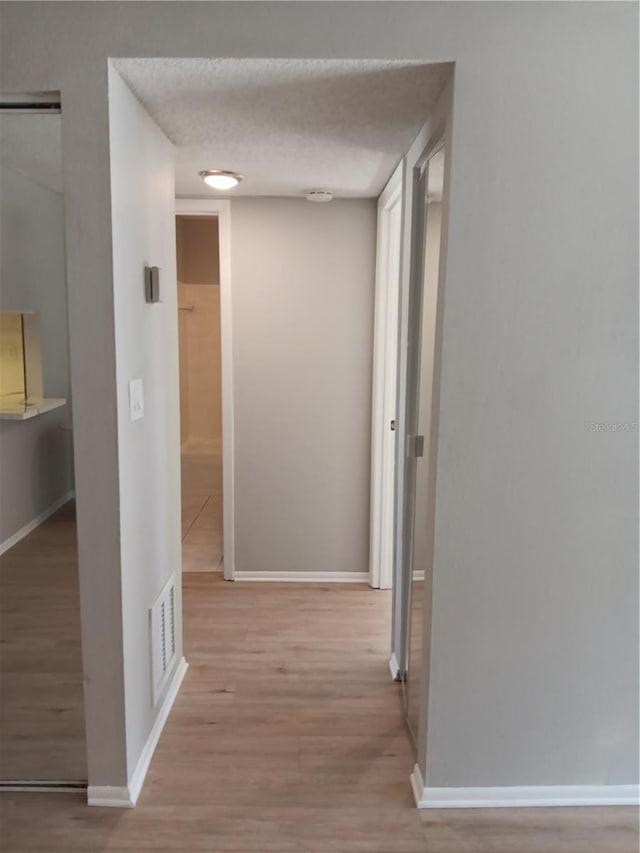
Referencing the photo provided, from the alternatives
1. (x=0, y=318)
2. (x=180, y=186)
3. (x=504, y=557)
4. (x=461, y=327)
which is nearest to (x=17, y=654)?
(x=0, y=318)

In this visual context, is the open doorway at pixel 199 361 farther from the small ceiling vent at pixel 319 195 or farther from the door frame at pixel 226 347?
the small ceiling vent at pixel 319 195

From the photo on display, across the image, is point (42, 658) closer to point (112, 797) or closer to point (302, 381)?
point (112, 797)

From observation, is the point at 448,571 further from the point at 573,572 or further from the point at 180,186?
the point at 180,186

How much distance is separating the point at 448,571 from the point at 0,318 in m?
1.55

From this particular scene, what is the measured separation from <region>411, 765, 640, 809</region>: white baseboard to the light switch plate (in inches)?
58.1

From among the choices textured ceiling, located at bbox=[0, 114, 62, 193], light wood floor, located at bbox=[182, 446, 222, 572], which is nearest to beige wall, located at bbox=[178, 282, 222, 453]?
light wood floor, located at bbox=[182, 446, 222, 572]

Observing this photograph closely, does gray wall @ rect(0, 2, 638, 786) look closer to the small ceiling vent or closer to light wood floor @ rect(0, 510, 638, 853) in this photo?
light wood floor @ rect(0, 510, 638, 853)

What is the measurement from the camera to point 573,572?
190 centimetres

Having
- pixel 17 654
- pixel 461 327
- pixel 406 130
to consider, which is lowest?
pixel 17 654

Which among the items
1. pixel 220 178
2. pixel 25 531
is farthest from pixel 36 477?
pixel 220 178

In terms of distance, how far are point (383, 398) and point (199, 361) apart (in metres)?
4.00

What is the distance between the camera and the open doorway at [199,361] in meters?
6.00

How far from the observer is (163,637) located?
237 cm

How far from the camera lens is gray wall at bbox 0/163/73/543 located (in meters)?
1.82
